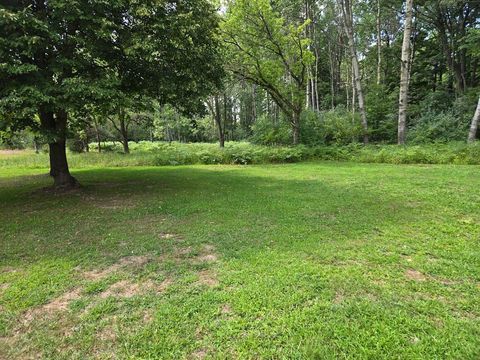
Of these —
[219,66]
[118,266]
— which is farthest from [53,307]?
[219,66]

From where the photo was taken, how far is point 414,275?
3066 mm

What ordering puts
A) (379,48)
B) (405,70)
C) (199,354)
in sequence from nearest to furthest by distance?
(199,354) < (405,70) < (379,48)

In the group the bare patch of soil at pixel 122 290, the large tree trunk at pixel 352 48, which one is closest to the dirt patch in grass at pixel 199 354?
the bare patch of soil at pixel 122 290

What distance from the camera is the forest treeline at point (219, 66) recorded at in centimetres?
543

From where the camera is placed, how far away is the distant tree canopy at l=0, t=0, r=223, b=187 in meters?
5.09

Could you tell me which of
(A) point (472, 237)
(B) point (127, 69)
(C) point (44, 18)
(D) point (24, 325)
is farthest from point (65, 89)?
(A) point (472, 237)

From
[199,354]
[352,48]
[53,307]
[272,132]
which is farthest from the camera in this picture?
[272,132]

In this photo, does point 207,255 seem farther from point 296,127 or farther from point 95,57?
point 296,127

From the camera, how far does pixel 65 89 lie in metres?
5.25

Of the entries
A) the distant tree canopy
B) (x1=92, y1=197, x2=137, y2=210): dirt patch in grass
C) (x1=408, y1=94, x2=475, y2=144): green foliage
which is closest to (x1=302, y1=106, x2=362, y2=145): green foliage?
(x1=408, y1=94, x2=475, y2=144): green foliage

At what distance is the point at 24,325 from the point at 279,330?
7.10 feet

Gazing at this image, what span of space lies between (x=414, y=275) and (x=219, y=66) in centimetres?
675

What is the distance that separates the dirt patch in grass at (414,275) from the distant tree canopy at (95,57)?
5368 mm

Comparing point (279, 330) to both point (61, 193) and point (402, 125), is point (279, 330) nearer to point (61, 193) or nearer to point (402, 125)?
point (61, 193)
